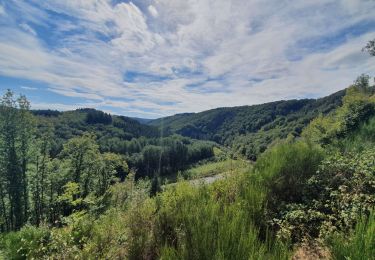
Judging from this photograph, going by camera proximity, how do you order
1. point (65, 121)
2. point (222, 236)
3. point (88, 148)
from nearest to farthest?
point (222, 236) → point (88, 148) → point (65, 121)

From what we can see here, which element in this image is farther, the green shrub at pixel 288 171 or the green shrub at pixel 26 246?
the green shrub at pixel 288 171

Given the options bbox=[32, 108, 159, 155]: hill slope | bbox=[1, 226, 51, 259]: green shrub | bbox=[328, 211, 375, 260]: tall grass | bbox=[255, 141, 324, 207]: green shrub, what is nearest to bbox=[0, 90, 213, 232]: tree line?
bbox=[1, 226, 51, 259]: green shrub

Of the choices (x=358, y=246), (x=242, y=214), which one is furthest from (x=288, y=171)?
(x=358, y=246)

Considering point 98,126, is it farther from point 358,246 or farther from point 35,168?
point 358,246

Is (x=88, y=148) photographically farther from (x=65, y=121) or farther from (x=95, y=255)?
(x=65, y=121)

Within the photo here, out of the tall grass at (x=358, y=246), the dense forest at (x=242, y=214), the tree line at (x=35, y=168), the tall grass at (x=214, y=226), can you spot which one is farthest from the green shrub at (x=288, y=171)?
the tree line at (x=35, y=168)

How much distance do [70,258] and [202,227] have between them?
5.70ft

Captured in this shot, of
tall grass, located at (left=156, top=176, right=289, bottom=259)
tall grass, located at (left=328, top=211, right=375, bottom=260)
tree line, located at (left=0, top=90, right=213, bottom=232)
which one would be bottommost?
tree line, located at (left=0, top=90, right=213, bottom=232)

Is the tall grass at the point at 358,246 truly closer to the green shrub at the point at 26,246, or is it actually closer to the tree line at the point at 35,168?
the green shrub at the point at 26,246

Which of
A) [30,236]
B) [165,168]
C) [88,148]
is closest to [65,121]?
[165,168]

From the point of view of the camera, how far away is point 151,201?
13.8ft

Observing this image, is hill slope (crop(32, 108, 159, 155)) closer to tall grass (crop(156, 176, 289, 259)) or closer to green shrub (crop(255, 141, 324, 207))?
green shrub (crop(255, 141, 324, 207))

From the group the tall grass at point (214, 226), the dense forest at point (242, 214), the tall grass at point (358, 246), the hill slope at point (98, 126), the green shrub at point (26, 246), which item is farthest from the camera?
the hill slope at point (98, 126)

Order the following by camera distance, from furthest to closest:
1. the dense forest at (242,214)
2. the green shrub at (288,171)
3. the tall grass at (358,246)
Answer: the green shrub at (288,171), the dense forest at (242,214), the tall grass at (358,246)
